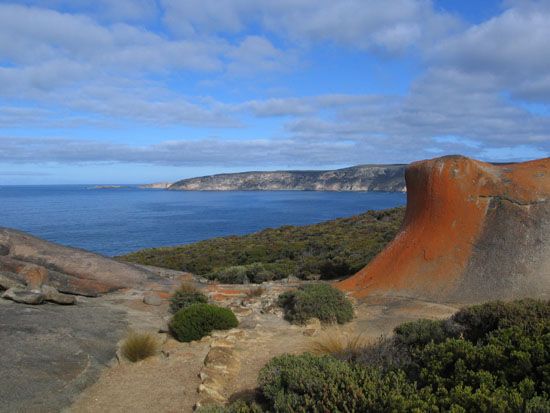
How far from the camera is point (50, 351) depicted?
7.20m

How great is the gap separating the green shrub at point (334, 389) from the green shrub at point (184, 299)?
17.4 ft

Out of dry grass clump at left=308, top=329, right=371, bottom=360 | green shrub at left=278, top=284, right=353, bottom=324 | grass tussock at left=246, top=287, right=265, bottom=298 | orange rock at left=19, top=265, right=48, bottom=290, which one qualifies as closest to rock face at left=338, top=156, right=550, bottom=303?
green shrub at left=278, top=284, right=353, bottom=324

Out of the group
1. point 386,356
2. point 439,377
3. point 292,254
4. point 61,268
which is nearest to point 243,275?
point 292,254

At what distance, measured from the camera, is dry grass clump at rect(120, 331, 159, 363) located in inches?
305

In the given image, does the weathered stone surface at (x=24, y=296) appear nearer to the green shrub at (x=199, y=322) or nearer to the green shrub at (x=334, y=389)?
the green shrub at (x=199, y=322)

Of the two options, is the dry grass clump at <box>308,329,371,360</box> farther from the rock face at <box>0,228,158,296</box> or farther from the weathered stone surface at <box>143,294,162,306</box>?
the rock face at <box>0,228,158,296</box>

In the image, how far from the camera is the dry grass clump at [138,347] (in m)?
7.76

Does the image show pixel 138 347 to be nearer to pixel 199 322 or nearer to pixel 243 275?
pixel 199 322

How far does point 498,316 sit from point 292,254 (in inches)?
702

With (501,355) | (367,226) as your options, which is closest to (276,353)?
(501,355)

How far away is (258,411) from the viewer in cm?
473

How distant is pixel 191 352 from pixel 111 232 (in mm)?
58972

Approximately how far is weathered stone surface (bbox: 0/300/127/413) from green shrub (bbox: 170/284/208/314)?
1.37m

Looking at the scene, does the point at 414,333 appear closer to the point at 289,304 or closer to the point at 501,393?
the point at 501,393
